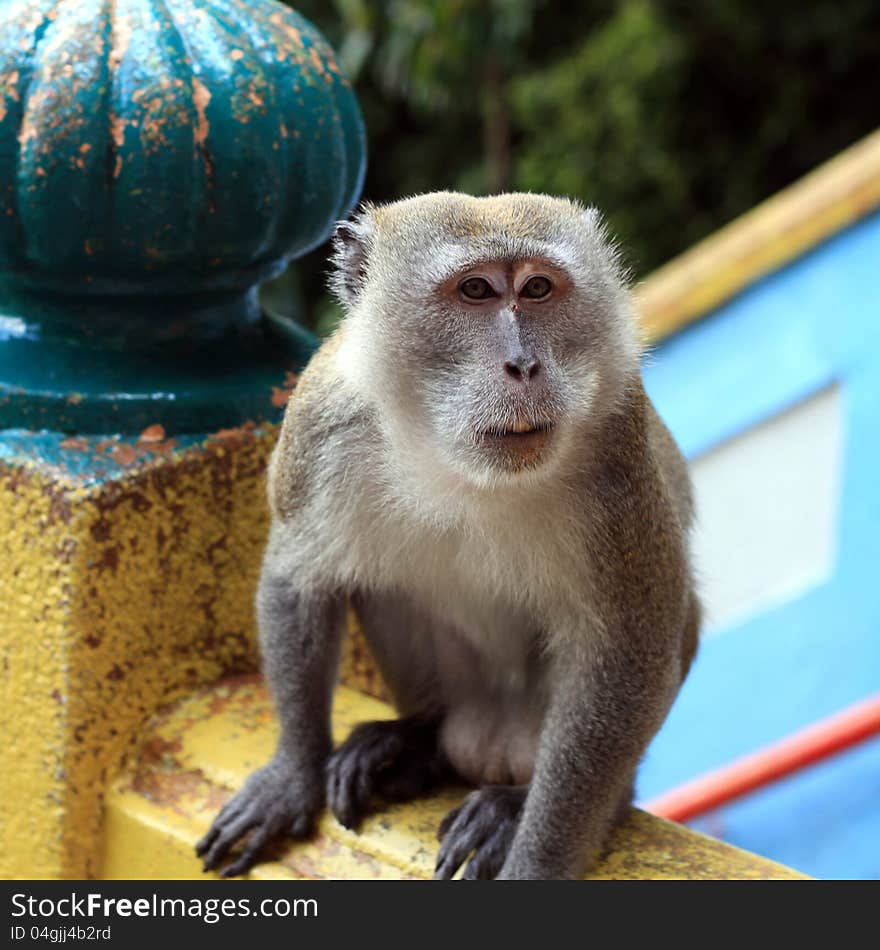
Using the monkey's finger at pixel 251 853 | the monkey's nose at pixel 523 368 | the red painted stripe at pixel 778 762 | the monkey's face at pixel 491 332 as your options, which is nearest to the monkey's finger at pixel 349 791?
the monkey's finger at pixel 251 853

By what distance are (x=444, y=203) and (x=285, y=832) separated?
1048 millimetres

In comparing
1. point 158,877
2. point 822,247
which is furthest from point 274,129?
point 822,247

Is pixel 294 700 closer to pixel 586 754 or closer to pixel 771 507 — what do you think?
pixel 586 754

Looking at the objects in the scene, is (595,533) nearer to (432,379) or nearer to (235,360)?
(432,379)

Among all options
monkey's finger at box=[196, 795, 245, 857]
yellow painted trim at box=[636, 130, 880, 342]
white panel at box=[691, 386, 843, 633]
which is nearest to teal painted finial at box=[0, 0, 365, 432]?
monkey's finger at box=[196, 795, 245, 857]

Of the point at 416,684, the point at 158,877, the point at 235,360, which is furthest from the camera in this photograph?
the point at 416,684

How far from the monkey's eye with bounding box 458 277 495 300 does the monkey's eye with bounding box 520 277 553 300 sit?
2.0 inches

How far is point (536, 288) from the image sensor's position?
6.72 ft

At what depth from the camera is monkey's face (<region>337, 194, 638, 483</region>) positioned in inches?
78.3

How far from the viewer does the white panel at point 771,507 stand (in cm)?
488

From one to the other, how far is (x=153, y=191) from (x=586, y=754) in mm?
1114

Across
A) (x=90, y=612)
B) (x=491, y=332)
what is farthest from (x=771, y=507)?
(x=90, y=612)

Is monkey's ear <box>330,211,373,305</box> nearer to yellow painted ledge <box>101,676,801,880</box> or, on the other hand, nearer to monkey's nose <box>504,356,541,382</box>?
monkey's nose <box>504,356,541,382</box>

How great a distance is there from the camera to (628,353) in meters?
2.15
